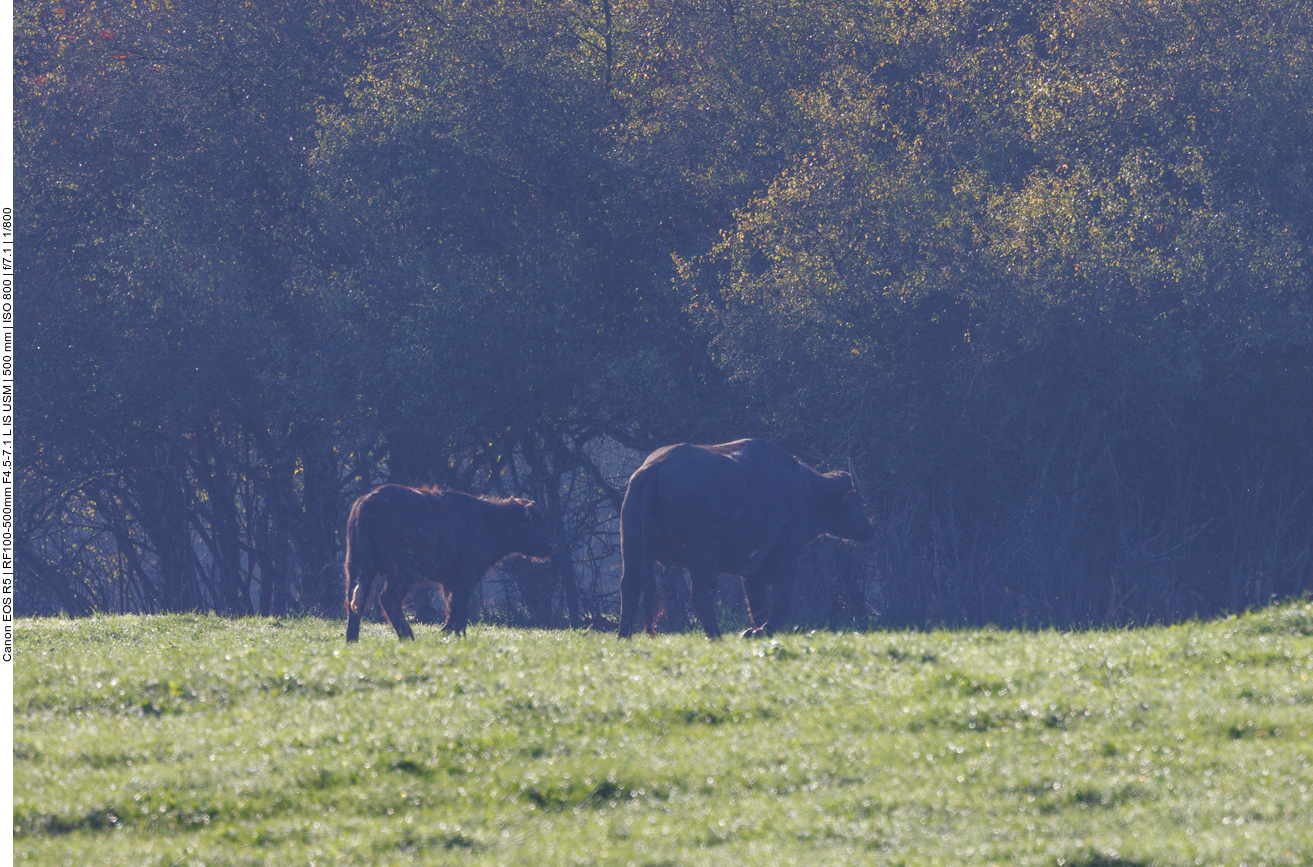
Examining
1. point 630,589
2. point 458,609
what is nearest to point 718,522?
point 630,589

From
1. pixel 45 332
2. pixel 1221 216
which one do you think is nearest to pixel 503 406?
pixel 45 332

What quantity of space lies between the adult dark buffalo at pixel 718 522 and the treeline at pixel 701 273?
8.43ft

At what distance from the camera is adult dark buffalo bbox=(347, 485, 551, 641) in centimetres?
1617

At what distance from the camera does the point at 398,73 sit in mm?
Result: 21672

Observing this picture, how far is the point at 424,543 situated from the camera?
16.8 metres

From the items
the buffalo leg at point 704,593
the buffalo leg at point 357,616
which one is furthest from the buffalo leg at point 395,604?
the buffalo leg at point 704,593

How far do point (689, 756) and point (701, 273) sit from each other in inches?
521

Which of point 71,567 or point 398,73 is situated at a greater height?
point 398,73

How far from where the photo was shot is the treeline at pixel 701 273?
18.3 metres

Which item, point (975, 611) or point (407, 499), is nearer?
point (407, 499)

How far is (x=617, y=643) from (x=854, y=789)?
6.38m

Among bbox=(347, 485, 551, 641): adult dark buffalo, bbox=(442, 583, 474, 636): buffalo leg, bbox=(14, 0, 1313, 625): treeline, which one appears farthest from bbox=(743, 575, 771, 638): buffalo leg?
bbox=(442, 583, 474, 636): buffalo leg

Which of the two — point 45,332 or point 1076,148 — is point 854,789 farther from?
point 45,332

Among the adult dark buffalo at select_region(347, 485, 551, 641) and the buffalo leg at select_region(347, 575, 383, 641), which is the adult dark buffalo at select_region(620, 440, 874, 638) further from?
the buffalo leg at select_region(347, 575, 383, 641)
